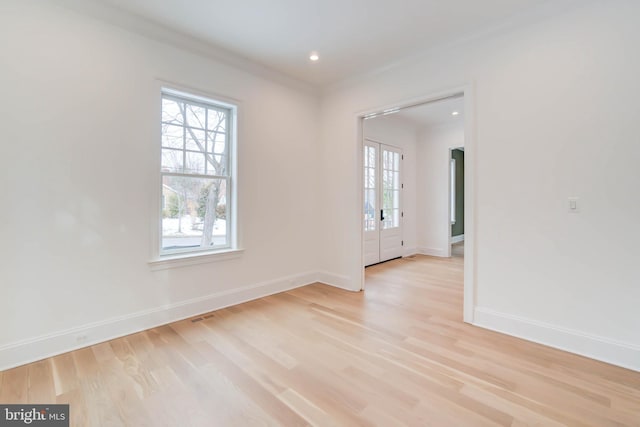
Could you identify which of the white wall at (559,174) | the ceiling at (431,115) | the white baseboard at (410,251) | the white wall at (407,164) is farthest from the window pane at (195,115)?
the white baseboard at (410,251)

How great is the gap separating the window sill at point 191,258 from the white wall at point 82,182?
0.06 m

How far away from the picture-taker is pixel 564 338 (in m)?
2.50

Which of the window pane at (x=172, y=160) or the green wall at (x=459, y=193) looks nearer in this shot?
the window pane at (x=172, y=160)

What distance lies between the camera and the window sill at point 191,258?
9.77ft

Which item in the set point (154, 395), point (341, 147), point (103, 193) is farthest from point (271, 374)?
point (341, 147)

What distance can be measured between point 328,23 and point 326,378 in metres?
3.10

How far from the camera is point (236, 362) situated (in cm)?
231

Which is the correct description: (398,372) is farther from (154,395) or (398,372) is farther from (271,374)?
(154,395)

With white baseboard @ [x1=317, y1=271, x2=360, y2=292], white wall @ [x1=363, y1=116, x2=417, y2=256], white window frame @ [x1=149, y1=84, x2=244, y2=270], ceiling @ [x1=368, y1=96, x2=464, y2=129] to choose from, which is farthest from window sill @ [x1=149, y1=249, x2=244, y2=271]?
white wall @ [x1=363, y1=116, x2=417, y2=256]

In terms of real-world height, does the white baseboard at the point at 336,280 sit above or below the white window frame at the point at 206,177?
below

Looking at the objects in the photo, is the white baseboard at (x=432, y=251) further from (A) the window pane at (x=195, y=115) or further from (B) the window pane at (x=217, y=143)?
(A) the window pane at (x=195, y=115)

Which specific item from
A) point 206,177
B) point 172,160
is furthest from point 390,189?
point 172,160

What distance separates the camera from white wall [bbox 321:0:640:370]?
2.28m

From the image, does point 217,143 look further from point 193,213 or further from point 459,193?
point 459,193
